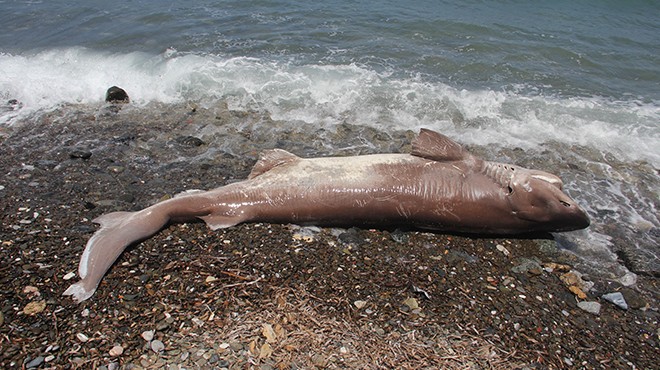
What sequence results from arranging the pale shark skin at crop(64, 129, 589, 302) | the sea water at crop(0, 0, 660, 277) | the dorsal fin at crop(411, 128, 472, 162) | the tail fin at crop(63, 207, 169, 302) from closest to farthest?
the tail fin at crop(63, 207, 169, 302), the pale shark skin at crop(64, 129, 589, 302), the dorsal fin at crop(411, 128, 472, 162), the sea water at crop(0, 0, 660, 277)

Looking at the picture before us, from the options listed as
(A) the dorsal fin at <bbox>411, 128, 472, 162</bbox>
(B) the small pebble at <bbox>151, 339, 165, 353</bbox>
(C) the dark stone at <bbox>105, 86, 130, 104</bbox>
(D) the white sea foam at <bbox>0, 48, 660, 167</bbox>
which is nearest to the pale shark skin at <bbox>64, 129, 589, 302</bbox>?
(A) the dorsal fin at <bbox>411, 128, 472, 162</bbox>

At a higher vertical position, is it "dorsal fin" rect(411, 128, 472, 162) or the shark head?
"dorsal fin" rect(411, 128, 472, 162)

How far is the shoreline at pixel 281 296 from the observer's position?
4129 millimetres

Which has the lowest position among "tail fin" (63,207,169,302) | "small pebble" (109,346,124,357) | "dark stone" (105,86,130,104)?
"dark stone" (105,86,130,104)

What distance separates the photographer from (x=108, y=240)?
5168 millimetres

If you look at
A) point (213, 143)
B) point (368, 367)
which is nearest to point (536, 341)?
point (368, 367)

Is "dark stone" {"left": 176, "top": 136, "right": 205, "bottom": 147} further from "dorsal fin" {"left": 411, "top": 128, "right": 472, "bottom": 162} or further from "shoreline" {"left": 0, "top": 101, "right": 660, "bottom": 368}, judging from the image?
"dorsal fin" {"left": 411, "top": 128, "right": 472, "bottom": 162}

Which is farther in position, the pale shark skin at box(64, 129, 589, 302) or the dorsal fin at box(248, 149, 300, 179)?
the dorsal fin at box(248, 149, 300, 179)

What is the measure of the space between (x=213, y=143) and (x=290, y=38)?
7.37 m

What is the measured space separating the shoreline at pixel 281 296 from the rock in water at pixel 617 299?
81 mm

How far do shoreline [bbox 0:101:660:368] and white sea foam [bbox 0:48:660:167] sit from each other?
11.8 ft

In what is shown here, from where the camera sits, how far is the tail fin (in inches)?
182

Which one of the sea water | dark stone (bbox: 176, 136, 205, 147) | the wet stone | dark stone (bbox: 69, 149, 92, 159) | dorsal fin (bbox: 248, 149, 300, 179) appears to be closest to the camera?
the wet stone

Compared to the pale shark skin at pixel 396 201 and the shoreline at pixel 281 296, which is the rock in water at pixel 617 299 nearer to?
the shoreline at pixel 281 296
